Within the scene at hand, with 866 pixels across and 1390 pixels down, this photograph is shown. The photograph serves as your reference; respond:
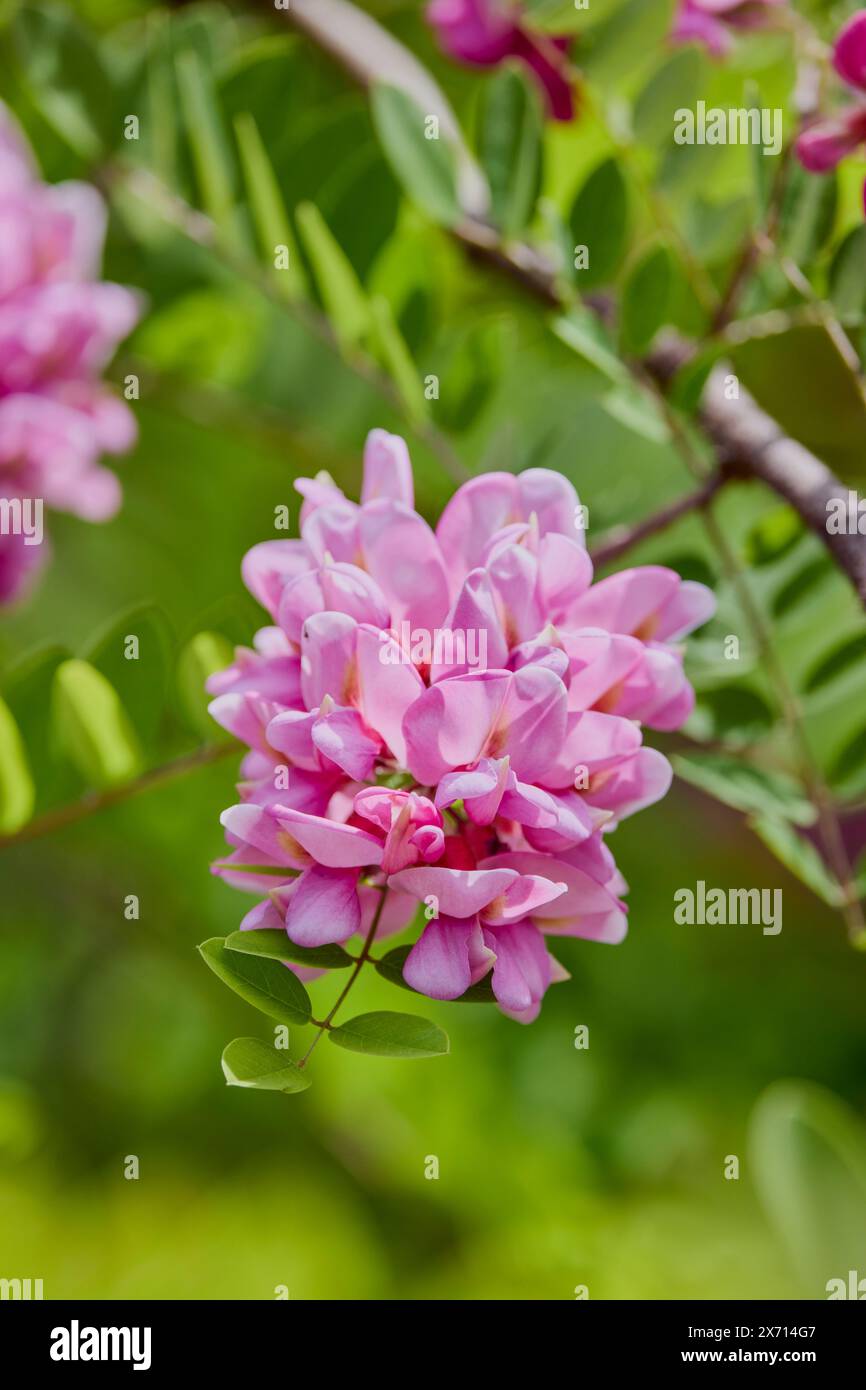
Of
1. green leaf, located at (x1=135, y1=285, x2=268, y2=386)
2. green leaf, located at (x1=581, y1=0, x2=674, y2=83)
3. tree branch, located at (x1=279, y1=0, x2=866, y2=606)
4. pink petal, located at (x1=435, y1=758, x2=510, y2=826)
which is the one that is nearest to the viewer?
pink petal, located at (x1=435, y1=758, x2=510, y2=826)

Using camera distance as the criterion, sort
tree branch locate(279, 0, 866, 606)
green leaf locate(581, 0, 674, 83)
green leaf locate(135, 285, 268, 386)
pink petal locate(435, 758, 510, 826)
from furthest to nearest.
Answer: green leaf locate(135, 285, 268, 386) < green leaf locate(581, 0, 674, 83) < tree branch locate(279, 0, 866, 606) < pink petal locate(435, 758, 510, 826)

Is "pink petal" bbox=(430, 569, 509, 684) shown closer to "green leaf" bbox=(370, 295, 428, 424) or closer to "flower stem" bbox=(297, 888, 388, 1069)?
"flower stem" bbox=(297, 888, 388, 1069)

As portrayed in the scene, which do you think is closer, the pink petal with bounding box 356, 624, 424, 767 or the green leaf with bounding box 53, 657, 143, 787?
the pink petal with bounding box 356, 624, 424, 767

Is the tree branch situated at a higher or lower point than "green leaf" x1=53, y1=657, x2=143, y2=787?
higher

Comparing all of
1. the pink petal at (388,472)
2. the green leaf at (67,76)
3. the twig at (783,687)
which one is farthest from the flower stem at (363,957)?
the green leaf at (67,76)

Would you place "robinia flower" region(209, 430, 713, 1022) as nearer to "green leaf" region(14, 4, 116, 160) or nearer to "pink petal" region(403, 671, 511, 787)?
"pink petal" region(403, 671, 511, 787)

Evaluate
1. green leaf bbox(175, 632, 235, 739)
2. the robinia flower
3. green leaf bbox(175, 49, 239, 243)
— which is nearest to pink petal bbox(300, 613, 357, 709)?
the robinia flower

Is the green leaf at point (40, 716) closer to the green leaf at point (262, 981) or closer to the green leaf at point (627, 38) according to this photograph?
the green leaf at point (262, 981)

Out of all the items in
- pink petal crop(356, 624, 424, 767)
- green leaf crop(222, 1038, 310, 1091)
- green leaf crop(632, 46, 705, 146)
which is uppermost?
green leaf crop(632, 46, 705, 146)
